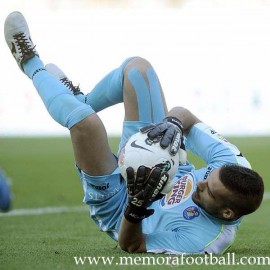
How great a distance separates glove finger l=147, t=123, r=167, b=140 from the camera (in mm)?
5438

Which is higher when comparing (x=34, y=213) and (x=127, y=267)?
(x=127, y=267)

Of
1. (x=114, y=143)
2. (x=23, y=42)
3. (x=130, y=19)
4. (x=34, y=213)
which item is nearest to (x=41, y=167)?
(x=114, y=143)

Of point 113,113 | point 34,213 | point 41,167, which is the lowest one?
point 113,113

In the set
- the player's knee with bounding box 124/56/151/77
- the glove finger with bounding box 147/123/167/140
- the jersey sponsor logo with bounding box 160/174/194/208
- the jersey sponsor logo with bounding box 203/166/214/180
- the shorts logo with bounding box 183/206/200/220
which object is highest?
the player's knee with bounding box 124/56/151/77

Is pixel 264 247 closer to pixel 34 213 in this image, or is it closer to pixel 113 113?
pixel 34 213

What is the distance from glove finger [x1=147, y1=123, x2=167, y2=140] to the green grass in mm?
807

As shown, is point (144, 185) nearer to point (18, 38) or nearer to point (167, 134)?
point (167, 134)

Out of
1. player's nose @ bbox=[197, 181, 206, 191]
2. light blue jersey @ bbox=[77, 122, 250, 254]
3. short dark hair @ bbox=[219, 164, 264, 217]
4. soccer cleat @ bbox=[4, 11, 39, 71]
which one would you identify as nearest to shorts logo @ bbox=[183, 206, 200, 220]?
light blue jersey @ bbox=[77, 122, 250, 254]

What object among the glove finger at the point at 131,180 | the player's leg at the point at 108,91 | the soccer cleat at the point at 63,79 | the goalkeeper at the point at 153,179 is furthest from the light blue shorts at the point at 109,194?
the soccer cleat at the point at 63,79

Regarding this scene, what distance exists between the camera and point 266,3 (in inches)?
991

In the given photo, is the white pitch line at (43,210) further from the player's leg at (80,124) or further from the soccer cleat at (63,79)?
the player's leg at (80,124)

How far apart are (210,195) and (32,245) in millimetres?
1546

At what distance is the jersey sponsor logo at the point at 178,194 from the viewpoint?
6027 mm

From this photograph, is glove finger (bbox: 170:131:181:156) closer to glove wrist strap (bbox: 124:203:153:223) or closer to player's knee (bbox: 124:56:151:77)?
glove wrist strap (bbox: 124:203:153:223)
